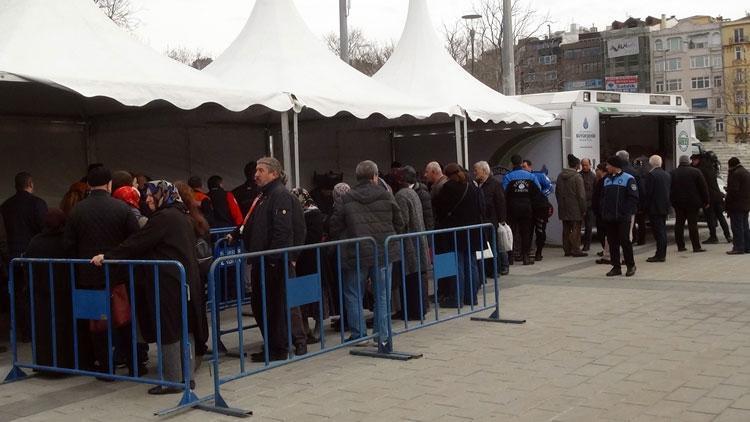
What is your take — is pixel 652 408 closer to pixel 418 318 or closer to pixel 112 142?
pixel 418 318

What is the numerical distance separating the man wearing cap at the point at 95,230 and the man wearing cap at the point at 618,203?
692 centimetres

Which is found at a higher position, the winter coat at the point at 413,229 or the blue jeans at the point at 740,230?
the winter coat at the point at 413,229

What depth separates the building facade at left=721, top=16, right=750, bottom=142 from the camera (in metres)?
104

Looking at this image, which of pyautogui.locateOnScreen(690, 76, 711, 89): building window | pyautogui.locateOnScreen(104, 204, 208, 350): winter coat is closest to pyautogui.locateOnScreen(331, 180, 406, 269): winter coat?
pyautogui.locateOnScreen(104, 204, 208, 350): winter coat

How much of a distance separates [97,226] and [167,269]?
40.0 inches

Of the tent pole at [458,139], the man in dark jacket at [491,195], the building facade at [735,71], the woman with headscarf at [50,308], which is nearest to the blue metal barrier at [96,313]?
the woman with headscarf at [50,308]

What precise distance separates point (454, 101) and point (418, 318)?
5.90 metres

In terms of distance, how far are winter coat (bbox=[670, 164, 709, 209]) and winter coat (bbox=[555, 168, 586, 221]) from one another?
1646 mm

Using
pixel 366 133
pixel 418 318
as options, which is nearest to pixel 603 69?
pixel 366 133

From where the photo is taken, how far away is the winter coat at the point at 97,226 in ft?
22.3

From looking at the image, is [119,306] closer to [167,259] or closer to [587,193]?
[167,259]

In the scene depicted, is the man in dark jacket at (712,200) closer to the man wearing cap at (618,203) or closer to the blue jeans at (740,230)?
the blue jeans at (740,230)

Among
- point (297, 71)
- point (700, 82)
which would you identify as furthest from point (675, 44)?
point (297, 71)

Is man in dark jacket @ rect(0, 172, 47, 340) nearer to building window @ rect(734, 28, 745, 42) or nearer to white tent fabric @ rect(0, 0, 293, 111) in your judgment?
white tent fabric @ rect(0, 0, 293, 111)
